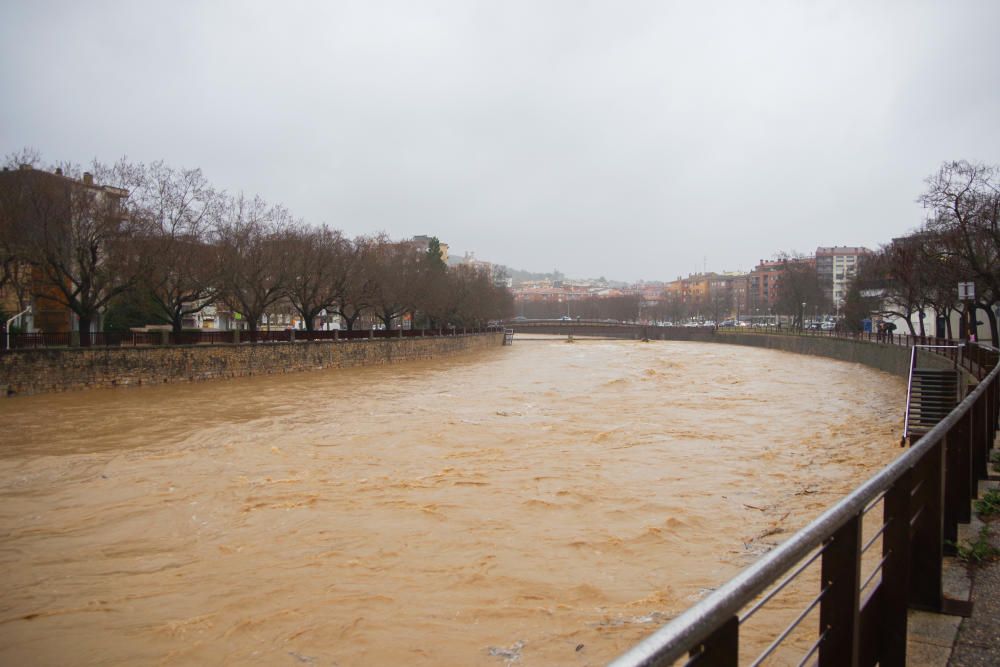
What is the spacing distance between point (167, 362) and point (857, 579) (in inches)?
1562

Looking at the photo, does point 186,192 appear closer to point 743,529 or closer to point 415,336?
point 415,336

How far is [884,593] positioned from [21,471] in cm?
1861

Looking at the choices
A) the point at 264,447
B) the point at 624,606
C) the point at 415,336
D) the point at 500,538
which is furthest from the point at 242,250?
A: the point at 624,606

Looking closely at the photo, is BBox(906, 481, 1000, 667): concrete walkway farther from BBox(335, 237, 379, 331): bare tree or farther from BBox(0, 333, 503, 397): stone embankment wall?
BBox(335, 237, 379, 331): bare tree

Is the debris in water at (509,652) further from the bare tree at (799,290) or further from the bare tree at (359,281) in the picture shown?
the bare tree at (799,290)

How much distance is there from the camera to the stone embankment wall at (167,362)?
3127 cm

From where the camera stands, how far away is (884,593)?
346cm

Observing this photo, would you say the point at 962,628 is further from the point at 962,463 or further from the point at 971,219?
the point at 971,219

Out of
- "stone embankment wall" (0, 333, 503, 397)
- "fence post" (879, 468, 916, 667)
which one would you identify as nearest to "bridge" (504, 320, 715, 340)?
"stone embankment wall" (0, 333, 503, 397)

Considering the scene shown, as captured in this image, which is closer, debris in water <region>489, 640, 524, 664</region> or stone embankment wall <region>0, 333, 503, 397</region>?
debris in water <region>489, 640, 524, 664</region>

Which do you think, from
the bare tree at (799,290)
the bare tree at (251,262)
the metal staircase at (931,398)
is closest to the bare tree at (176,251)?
the bare tree at (251,262)

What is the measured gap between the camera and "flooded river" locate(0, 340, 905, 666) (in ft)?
25.9

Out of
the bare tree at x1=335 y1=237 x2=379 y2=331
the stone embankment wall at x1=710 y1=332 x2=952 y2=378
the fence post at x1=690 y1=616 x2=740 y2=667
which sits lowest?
the stone embankment wall at x1=710 y1=332 x2=952 y2=378

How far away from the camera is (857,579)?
2.79m
